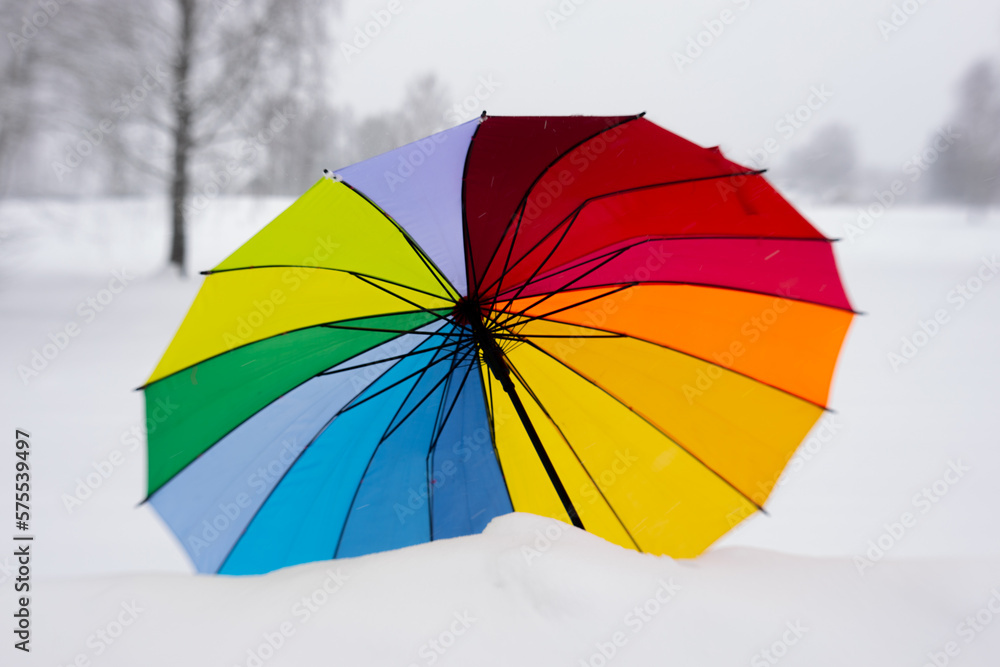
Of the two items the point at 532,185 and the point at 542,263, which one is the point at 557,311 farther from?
the point at 532,185

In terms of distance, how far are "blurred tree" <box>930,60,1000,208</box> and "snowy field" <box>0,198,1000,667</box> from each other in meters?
8.48

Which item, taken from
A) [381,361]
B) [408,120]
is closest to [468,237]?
[381,361]

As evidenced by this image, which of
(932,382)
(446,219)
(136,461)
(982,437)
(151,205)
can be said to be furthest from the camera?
(151,205)

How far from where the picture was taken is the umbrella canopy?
1.63m

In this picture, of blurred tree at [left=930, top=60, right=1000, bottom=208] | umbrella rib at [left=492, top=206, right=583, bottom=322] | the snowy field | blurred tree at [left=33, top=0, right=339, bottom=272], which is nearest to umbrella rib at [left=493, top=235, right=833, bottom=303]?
umbrella rib at [left=492, top=206, right=583, bottom=322]

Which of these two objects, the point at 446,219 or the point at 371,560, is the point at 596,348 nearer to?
the point at 446,219

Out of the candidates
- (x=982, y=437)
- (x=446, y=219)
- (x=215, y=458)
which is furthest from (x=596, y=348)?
(x=982, y=437)

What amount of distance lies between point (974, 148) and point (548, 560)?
17.4 meters

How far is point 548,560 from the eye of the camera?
46.2 inches

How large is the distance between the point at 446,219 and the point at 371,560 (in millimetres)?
861

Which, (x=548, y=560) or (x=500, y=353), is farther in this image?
(x=500, y=353)

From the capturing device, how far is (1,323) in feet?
18.4

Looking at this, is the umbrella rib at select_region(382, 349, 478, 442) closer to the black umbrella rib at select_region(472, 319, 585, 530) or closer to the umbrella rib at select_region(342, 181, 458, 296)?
the black umbrella rib at select_region(472, 319, 585, 530)

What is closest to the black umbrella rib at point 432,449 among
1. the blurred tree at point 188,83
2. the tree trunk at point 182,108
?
the blurred tree at point 188,83
